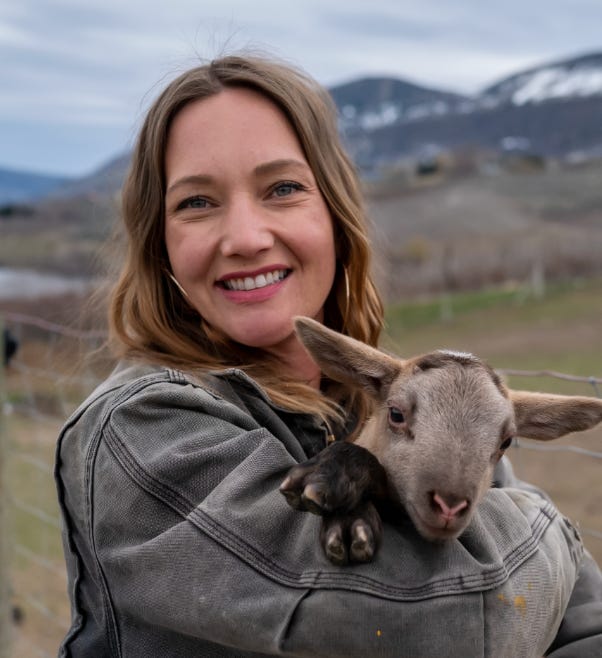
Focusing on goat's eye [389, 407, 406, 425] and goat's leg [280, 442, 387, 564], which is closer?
goat's leg [280, 442, 387, 564]

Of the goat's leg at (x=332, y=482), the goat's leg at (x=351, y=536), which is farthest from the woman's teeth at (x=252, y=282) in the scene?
the goat's leg at (x=351, y=536)

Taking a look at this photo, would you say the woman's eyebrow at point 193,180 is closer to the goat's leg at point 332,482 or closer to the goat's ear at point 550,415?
the goat's leg at point 332,482

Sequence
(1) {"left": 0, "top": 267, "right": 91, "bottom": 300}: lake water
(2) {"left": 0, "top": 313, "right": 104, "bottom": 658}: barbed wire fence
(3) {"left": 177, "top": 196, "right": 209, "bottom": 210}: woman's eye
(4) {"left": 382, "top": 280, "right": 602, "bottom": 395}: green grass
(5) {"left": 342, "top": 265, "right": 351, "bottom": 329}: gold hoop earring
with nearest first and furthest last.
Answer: (3) {"left": 177, "top": 196, "right": 209, "bottom": 210}: woman's eye → (5) {"left": 342, "top": 265, "right": 351, "bottom": 329}: gold hoop earring → (2) {"left": 0, "top": 313, "right": 104, "bottom": 658}: barbed wire fence → (1) {"left": 0, "top": 267, "right": 91, "bottom": 300}: lake water → (4) {"left": 382, "top": 280, "right": 602, "bottom": 395}: green grass

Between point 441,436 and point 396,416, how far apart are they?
281 millimetres

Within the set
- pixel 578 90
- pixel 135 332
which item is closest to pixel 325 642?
pixel 135 332

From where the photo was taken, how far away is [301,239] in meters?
2.81

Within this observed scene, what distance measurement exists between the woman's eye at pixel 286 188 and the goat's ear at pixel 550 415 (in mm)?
983

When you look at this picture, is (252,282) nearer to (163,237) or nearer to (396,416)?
(163,237)

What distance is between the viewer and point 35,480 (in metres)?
11.2

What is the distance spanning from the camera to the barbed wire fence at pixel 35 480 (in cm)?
522

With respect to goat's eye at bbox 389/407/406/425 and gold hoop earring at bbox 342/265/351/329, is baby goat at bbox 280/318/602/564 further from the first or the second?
gold hoop earring at bbox 342/265/351/329

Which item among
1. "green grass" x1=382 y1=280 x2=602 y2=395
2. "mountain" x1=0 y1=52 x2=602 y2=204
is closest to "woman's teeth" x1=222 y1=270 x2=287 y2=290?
"green grass" x1=382 y1=280 x2=602 y2=395

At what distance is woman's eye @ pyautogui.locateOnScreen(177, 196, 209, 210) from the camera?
2709 millimetres

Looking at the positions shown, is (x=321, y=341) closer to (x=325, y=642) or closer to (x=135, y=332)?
(x=135, y=332)
